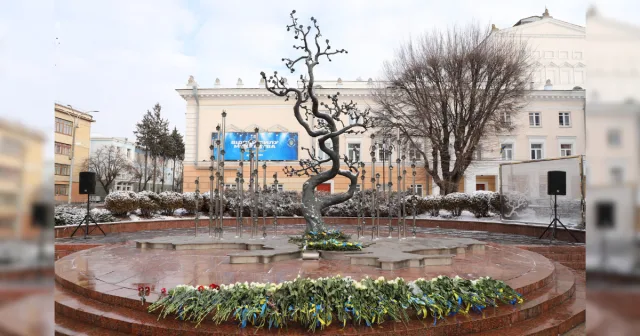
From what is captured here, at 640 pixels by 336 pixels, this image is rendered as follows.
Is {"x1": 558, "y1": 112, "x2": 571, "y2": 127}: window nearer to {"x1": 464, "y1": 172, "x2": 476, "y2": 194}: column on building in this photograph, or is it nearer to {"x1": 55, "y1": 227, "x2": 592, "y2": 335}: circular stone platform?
{"x1": 464, "y1": 172, "x2": 476, "y2": 194}: column on building

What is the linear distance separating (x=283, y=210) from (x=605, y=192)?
18146 mm

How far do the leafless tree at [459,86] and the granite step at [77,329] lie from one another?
55.4ft

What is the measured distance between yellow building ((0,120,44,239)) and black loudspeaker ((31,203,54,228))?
0.04 ft

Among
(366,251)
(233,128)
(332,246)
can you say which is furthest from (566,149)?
(332,246)

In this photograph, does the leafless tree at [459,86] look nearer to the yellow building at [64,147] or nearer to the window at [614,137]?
the yellow building at [64,147]

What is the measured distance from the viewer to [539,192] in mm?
14367

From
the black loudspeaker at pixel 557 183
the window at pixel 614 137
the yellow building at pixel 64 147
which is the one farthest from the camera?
the black loudspeaker at pixel 557 183

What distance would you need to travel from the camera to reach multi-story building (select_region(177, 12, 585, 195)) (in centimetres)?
2844

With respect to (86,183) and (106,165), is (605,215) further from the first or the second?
(106,165)

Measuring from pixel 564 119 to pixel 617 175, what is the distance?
32.8 meters

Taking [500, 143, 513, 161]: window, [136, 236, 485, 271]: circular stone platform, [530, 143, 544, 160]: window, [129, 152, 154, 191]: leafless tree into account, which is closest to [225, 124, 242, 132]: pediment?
[129, 152, 154, 191]: leafless tree

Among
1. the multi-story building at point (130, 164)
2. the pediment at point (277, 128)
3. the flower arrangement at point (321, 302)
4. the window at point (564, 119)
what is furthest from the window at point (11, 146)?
the multi-story building at point (130, 164)

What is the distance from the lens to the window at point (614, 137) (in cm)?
92

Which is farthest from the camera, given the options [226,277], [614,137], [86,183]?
[86,183]
